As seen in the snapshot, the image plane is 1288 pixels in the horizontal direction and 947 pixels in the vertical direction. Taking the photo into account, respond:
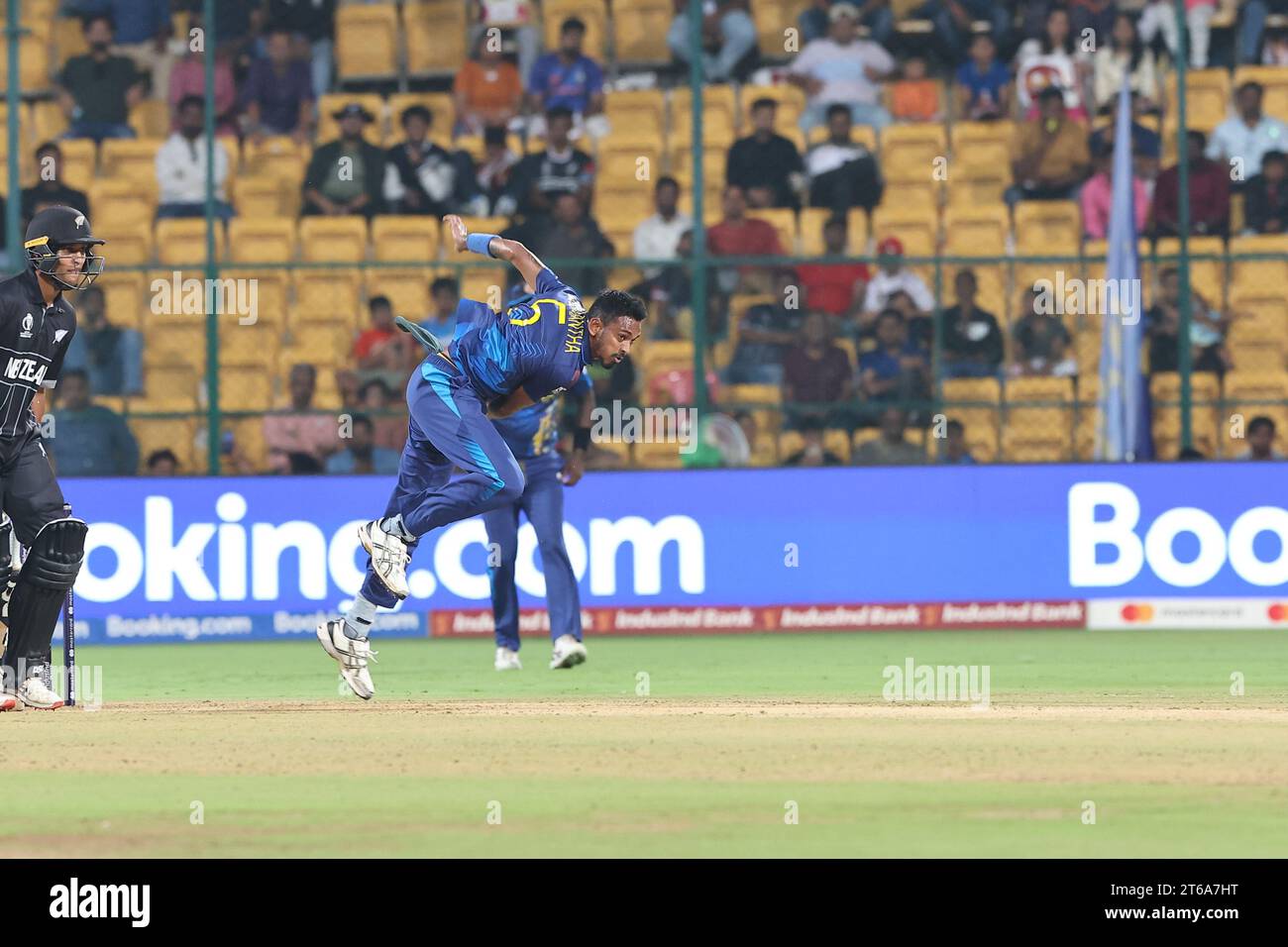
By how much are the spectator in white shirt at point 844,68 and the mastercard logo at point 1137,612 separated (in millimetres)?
6605

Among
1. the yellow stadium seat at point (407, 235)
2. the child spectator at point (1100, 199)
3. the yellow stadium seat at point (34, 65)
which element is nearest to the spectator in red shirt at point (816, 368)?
the child spectator at point (1100, 199)

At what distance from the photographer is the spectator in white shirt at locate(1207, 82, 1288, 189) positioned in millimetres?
21328

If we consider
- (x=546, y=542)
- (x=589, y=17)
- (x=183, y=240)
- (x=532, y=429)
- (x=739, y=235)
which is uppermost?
(x=589, y=17)

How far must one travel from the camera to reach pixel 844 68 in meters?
23.0

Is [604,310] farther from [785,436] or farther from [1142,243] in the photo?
[1142,243]

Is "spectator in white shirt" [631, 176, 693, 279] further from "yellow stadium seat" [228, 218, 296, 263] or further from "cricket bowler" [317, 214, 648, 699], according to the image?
"cricket bowler" [317, 214, 648, 699]

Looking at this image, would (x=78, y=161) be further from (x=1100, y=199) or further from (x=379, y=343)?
(x=1100, y=199)

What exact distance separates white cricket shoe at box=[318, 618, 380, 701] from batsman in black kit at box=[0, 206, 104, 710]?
1.35m

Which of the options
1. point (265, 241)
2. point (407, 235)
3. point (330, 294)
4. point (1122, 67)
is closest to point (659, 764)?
point (330, 294)

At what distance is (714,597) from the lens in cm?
1838

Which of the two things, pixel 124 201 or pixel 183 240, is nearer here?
pixel 183 240

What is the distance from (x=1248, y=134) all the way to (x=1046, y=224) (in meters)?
2.03

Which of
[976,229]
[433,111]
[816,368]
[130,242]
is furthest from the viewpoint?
[433,111]
